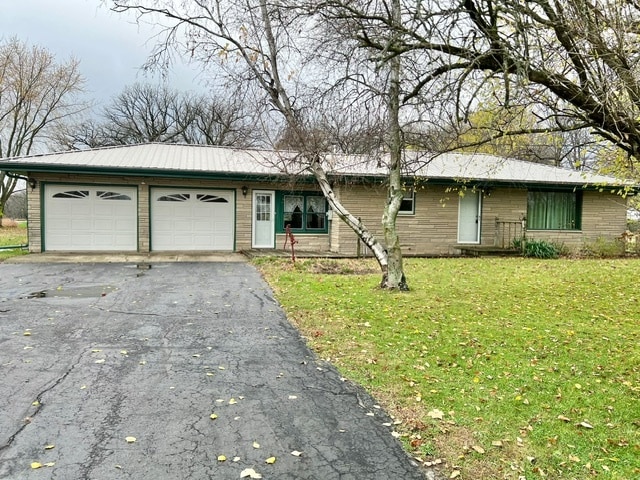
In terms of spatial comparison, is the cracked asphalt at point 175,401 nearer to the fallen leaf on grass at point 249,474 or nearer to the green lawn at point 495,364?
the fallen leaf on grass at point 249,474

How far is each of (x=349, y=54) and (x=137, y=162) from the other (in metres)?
9.90

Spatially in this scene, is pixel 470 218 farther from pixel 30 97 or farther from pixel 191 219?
pixel 30 97

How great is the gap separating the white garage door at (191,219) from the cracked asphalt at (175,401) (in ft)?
27.8

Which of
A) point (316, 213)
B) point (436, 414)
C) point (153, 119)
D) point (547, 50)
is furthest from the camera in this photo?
point (153, 119)

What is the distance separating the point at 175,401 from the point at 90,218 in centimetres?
1301

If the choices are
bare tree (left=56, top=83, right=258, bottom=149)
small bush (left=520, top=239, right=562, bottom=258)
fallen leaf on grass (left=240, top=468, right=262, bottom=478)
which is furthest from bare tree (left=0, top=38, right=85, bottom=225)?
fallen leaf on grass (left=240, top=468, right=262, bottom=478)

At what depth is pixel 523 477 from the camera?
2.69 metres

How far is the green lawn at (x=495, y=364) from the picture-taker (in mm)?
2988

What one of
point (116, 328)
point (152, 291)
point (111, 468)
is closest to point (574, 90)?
point (111, 468)

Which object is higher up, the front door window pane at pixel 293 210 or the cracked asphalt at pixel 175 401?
the front door window pane at pixel 293 210

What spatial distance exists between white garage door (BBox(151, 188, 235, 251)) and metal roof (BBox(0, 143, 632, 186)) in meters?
1.07

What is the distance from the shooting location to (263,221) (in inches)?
641

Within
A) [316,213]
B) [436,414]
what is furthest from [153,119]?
[436,414]

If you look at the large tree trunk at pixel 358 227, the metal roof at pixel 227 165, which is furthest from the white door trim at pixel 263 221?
the large tree trunk at pixel 358 227
